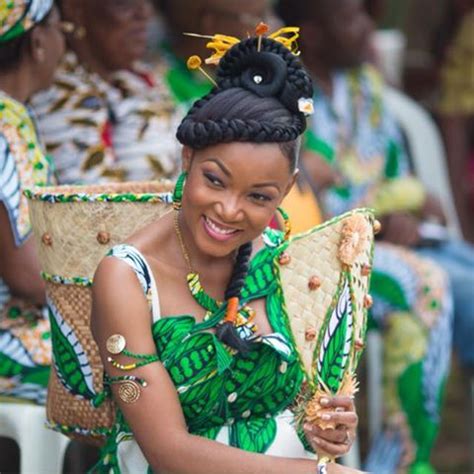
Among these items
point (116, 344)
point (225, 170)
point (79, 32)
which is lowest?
point (116, 344)

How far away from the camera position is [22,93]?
12.4 ft

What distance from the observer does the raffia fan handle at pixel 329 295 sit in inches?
111

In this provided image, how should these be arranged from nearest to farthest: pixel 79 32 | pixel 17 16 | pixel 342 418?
pixel 342 418 < pixel 17 16 < pixel 79 32

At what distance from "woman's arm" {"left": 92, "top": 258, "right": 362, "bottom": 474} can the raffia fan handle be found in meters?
0.25

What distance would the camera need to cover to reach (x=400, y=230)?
5.51 metres

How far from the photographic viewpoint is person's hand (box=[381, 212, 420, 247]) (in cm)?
551

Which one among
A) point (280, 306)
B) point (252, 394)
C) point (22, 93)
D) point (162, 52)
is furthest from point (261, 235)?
point (162, 52)

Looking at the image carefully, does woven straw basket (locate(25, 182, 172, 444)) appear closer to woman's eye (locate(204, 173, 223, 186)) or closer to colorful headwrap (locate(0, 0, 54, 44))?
woman's eye (locate(204, 173, 223, 186))

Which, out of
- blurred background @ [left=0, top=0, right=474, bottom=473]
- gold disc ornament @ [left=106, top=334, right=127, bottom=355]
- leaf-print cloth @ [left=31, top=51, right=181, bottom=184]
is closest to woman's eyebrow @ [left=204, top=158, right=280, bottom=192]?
gold disc ornament @ [left=106, top=334, right=127, bottom=355]

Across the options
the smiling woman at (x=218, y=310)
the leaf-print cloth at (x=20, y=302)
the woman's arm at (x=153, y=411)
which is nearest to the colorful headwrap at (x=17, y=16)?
the leaf-print cloth at (x=20, y=302)

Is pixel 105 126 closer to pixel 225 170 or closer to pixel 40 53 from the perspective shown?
pixel 40 53

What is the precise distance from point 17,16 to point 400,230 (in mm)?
2307

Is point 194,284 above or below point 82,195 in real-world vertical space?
below

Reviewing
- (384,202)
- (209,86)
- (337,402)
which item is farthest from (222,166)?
(384,202)
